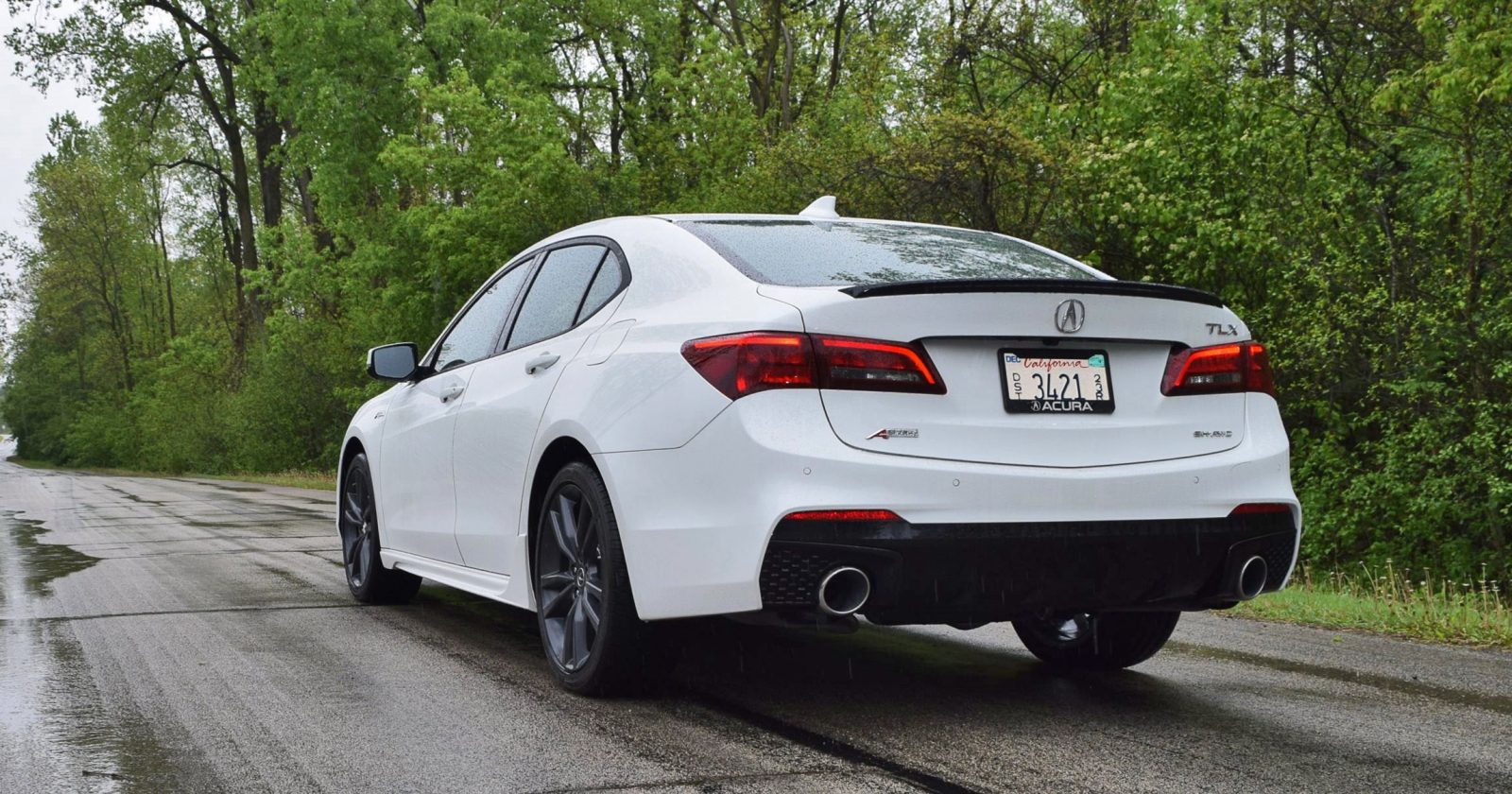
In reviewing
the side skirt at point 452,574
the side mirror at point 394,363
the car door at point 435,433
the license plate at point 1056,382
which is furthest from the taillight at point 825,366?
the side mirror at point 394,363

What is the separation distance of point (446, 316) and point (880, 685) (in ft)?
90.2

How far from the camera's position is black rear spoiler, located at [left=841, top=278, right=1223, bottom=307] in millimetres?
4023

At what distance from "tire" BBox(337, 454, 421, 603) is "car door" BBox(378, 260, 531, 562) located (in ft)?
0.92

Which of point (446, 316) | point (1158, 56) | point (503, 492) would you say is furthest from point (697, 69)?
point (503, 492)

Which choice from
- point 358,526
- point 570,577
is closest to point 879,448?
point 570,577

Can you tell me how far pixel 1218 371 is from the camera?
442 centimetres

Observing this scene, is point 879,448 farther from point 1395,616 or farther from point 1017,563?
point 1395,616

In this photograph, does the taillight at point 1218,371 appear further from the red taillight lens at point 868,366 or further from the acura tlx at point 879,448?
the red taillight lens at point 868,366

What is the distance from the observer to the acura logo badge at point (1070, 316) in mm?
4121

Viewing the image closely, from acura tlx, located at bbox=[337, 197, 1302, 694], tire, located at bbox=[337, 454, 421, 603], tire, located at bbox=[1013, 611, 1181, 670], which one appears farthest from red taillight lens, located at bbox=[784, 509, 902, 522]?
tire, located at bbox=[337, 454, 421, 603]

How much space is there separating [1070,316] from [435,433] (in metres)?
3.15

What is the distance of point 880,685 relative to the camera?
495cm

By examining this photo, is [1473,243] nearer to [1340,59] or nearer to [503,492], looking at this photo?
[1340,59]

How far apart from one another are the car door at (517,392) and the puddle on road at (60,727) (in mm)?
1432
